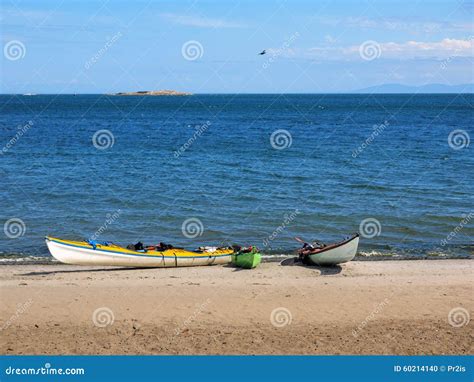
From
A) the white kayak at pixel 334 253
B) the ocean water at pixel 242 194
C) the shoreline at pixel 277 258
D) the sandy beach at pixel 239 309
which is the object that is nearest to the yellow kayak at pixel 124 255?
the sandy beach at pixel 239 309

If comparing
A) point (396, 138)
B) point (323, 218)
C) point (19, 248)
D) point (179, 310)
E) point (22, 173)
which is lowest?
point (179, 310)

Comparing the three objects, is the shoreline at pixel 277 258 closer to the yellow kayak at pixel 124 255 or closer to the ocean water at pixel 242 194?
the ocean water at pixel 242 194

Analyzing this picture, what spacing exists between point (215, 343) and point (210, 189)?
2223cm

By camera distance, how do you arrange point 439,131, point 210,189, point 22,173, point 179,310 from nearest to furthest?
point 179,310, point 210,189, point 22,173, point 439,131

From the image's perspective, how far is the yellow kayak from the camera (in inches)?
751

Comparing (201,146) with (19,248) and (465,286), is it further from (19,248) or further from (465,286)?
(465,286)

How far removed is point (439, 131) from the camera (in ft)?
249

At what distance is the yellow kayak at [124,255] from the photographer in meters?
19.1

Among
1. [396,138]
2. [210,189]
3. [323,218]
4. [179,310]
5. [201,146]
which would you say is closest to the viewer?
[179,310]

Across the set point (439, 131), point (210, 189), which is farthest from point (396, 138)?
point (210, 189)

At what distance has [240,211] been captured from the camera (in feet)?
95.8

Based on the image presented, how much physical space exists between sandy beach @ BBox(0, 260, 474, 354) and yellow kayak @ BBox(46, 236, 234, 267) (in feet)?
1.17

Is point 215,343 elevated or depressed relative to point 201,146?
depressed

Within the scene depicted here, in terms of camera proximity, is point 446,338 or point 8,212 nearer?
point 446,338
